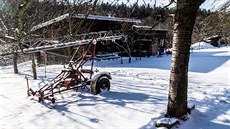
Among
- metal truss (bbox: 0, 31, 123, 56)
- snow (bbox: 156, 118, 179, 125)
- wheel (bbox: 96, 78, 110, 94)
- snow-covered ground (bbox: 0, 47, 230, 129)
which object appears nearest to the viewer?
snow (bbox: 156, 118, 179, 125)

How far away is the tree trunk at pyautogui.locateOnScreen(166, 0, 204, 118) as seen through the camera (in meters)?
6.52

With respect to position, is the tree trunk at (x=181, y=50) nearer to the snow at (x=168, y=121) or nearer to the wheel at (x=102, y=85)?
the snow at (x=168, y=121)

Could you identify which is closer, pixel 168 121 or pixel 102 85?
pixel 168 121

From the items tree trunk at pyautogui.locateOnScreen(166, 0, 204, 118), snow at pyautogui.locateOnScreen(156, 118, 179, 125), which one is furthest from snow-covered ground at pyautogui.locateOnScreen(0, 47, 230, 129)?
tree trunk at pyautogui.locateOnScreen(166, 0, 204, 118)

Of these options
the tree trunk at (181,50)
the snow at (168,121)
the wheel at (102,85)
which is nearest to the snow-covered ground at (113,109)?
the snow at (168,121)

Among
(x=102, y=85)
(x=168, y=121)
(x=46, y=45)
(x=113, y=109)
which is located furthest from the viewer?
(x=46, y=45)

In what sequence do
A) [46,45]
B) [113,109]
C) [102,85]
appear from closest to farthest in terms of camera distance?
[113,109] → [102,85] → [46,45]

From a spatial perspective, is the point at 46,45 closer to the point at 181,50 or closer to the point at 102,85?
the point at 102,85

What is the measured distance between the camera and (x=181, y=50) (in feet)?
21.7

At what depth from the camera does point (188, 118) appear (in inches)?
281

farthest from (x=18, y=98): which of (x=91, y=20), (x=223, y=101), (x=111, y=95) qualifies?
(x=91, y=20)

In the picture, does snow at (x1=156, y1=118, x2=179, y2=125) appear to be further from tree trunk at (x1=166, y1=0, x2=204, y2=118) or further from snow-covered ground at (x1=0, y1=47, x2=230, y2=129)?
tree trunk at (x1=166, y1=0, x2=204, y2=118)

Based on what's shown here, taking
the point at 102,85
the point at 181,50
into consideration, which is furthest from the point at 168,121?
the point at 102,85

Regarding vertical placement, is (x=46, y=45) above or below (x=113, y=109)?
above
